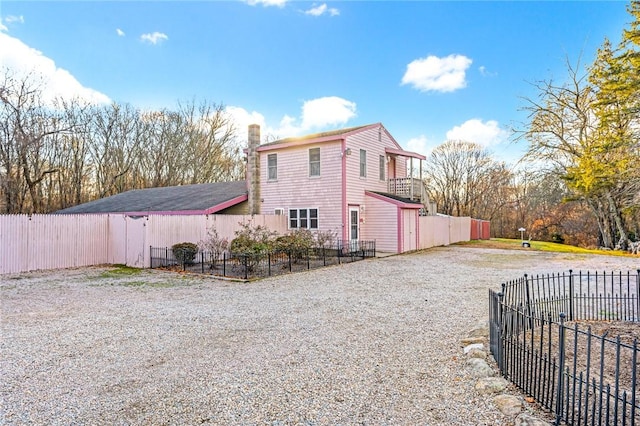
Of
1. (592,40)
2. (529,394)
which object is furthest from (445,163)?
(529,394)

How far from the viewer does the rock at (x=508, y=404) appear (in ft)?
10.5

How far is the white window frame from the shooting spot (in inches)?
684

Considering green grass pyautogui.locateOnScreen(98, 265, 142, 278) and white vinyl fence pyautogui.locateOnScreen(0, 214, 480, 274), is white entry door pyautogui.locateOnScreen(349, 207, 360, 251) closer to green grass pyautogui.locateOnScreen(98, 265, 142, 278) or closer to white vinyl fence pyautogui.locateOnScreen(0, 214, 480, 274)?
white vinyl fence pyautogui.locateOnScreen(0, 214, 480, 274)

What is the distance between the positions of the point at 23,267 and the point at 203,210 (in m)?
6.30

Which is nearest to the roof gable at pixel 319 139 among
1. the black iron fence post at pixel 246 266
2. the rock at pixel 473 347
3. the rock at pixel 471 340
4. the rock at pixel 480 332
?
the black iron fence post at pixel 246 266

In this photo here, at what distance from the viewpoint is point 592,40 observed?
20359 mm

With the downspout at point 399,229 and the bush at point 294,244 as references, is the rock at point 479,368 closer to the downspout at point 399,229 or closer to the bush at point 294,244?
the bush at point 294,244

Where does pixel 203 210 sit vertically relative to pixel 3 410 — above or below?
above

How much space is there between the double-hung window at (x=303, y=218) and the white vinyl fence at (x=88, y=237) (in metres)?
3.80

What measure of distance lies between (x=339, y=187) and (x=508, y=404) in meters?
13.6

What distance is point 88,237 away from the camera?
13.7 meters

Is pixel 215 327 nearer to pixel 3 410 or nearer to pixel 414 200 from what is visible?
pixel 3 410

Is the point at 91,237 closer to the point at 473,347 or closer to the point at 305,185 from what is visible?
the point at 305,185

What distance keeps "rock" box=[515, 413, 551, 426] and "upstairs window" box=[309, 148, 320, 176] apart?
1475 centimetres
